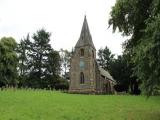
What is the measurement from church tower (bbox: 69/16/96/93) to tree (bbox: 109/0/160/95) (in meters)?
41.4

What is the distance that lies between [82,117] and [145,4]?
25.9ft

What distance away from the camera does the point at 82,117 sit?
18047mm

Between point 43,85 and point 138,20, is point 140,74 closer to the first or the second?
point 138,20

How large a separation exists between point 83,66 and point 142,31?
1880 inches

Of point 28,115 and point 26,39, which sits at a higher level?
point 26,39

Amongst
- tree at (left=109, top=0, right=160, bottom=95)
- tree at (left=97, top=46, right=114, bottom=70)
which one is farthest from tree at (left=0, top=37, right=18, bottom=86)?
tree at (left=109, top=0, right=160, bottom=95)

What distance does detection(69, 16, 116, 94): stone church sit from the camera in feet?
208

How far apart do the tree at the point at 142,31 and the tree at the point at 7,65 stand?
1532 inches

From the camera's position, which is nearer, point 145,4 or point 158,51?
point 158,51

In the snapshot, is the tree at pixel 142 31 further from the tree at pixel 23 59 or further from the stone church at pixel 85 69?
the tree at pixel 23 59

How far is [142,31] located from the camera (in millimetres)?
17688

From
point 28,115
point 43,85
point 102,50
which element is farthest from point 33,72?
point 28,115

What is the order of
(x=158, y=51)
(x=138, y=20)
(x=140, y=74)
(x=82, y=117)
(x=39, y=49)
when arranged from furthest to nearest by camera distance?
(x=39, y=49) → (x=138, y=20) → (x=82, y=117) → (x=140, y=74) → (x=158, y=51)

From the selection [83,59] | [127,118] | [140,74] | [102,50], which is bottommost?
[127,118]
